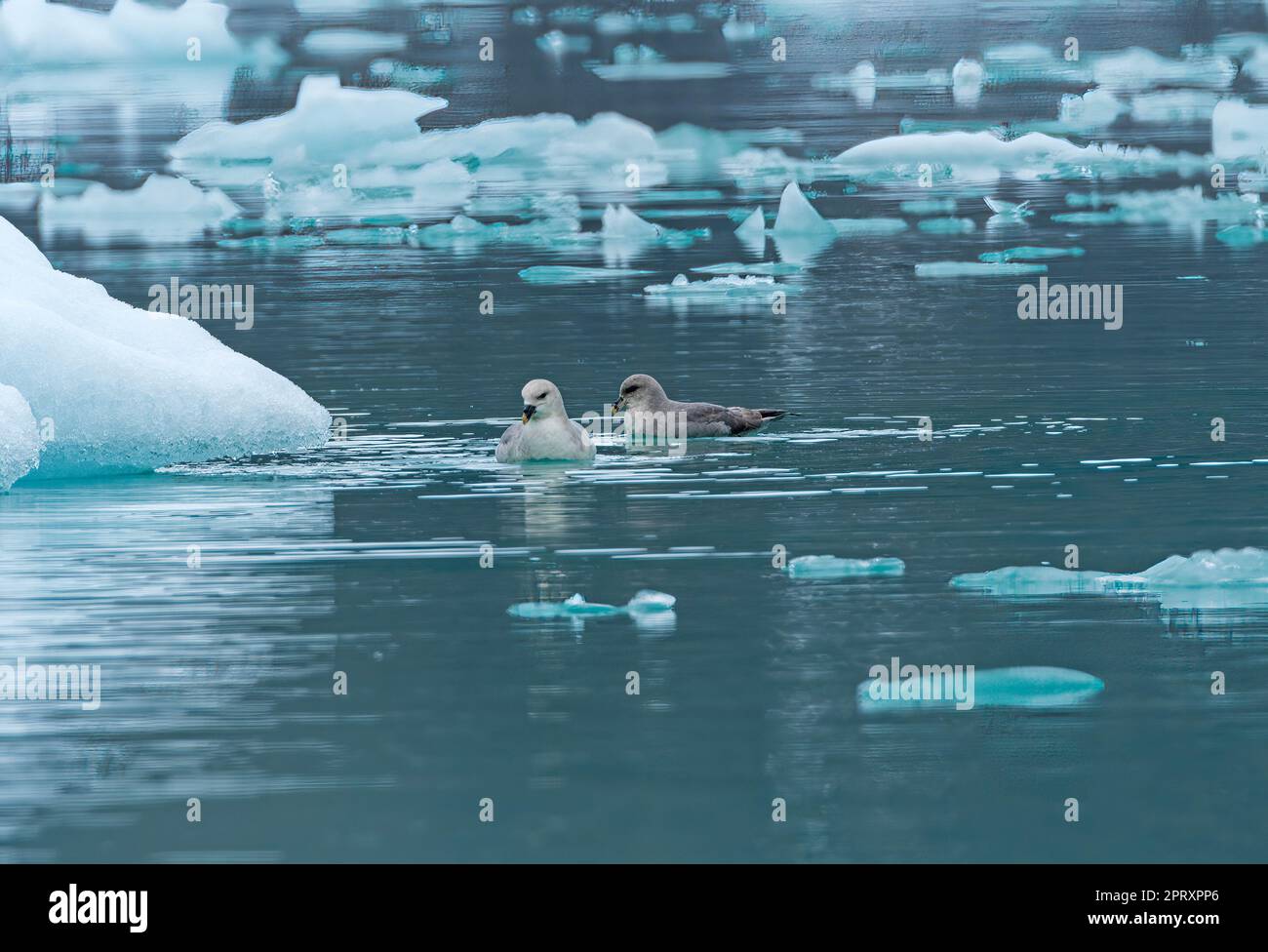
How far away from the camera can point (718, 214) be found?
34.2m

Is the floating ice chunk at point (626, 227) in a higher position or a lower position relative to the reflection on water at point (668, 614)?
higher

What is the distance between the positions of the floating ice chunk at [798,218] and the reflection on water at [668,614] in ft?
31.7

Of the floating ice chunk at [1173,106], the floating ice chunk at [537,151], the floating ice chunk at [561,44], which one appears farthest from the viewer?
the floating ice chunk at [561,44]

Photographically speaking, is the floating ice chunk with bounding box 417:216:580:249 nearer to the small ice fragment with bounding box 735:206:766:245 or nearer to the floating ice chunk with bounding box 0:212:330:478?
the small ice fragment with bounding box 735:206:766:245

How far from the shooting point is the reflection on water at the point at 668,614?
627 centimetres

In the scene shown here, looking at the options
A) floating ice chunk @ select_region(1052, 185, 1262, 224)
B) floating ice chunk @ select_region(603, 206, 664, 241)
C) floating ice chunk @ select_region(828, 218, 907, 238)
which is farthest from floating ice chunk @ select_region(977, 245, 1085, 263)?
floating ice chunk @ select_region(603, 206, 664, 241)

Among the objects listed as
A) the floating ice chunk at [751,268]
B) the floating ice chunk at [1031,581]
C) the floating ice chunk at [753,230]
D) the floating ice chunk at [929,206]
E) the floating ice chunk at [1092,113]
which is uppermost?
the floating ice chunk at [1092,113]

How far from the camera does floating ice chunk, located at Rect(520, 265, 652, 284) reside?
2505 cm

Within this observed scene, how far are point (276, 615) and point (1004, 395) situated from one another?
23.1 ft

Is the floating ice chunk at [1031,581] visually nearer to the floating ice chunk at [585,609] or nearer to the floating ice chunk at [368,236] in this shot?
the floating ice chunk at [585,609]

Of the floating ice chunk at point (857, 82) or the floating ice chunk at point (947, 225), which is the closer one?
the floating ice chunk at point (947, 225)

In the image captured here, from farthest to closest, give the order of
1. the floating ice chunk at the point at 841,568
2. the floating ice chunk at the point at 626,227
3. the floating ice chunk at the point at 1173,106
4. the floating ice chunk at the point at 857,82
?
the floating ice chunk at the point at 857,82 < the floating ice chunk at the point at 1173,106 < the floating ice chunk at the point at 626,227 < the floating ice chunk at the point at 841,568

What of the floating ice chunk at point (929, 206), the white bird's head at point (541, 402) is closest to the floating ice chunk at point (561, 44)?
the floating ice chunk at point (929, 206)

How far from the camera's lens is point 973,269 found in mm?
24578
